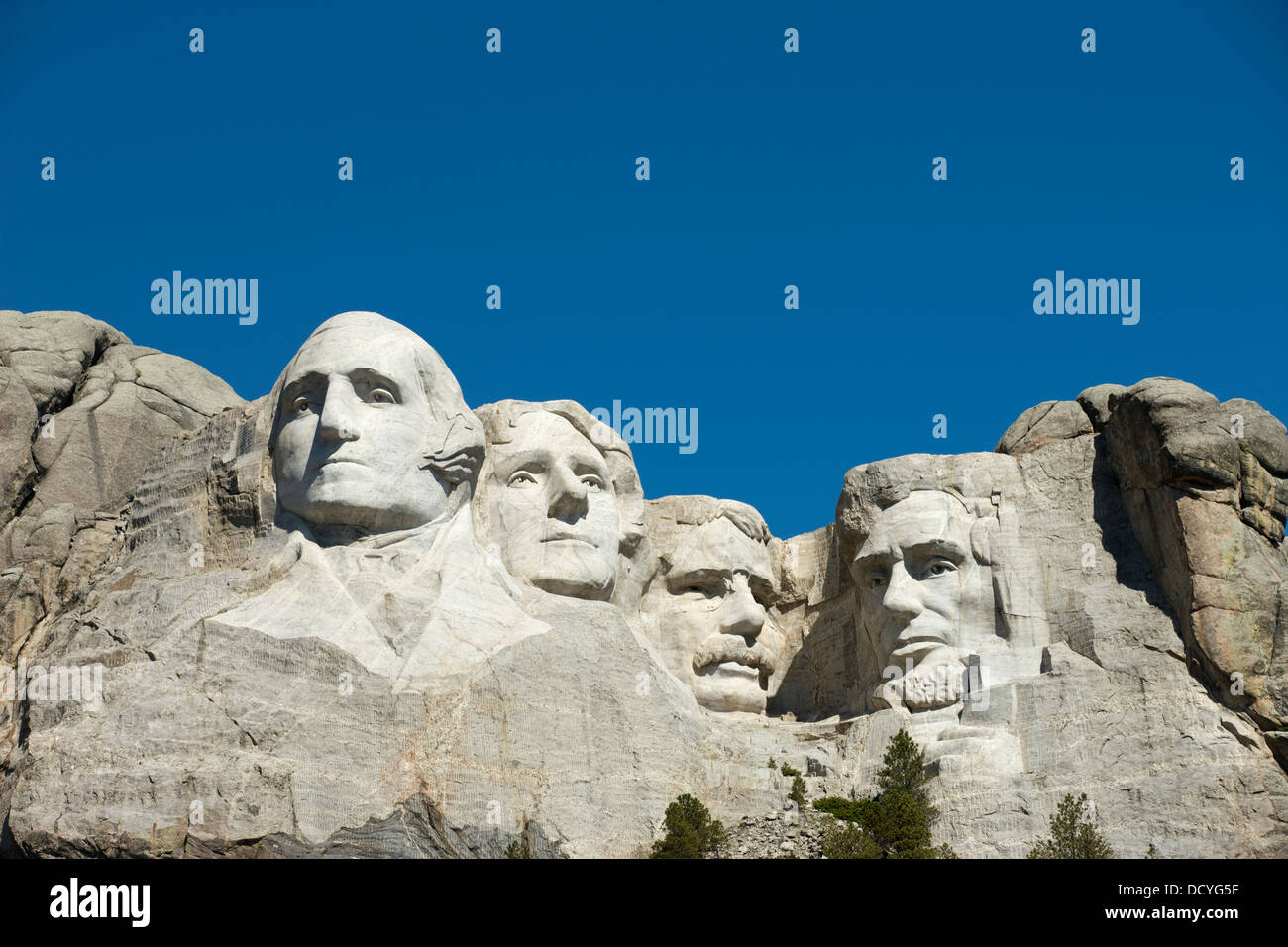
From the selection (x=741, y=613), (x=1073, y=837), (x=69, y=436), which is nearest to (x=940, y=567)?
(x=741, y=613)

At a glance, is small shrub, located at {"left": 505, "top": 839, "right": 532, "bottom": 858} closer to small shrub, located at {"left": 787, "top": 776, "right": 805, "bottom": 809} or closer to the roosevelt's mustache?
small shrub, located at {"left": 787, "top": 776, "right": 805, "bottom": 809}

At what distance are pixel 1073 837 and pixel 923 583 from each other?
15.2ft

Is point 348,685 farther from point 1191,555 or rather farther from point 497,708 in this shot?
point 1191,555

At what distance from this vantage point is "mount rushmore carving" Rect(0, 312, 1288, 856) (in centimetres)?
1995

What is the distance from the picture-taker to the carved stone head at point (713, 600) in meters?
25.5

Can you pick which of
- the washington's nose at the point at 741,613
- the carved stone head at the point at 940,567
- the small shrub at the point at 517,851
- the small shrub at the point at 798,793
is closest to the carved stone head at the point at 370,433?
the washington's nose at the point at 741,613

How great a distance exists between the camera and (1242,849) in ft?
68.3

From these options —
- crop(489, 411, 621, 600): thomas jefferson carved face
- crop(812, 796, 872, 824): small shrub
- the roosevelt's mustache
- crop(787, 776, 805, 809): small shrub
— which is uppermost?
crop(489, 411, 621, 600): thomas jefferson carved face

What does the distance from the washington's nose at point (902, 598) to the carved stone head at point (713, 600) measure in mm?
1911

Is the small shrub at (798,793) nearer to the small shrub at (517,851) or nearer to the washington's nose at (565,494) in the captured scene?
the small shrub at (517,851)

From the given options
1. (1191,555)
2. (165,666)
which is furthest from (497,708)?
(1191,555)

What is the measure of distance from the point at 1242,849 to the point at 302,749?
8.71 meters

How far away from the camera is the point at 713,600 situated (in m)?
26.1

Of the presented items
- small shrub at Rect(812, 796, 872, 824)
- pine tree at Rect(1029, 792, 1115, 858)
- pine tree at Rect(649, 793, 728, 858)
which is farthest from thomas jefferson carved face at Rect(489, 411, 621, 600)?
pine tree at Rect(1029, 792, 1115, 858)
